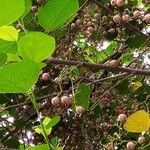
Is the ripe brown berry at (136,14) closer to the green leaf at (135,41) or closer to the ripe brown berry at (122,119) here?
the green leaf at (135,41)

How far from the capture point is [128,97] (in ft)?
5.48

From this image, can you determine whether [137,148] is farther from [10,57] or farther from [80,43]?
[80,43]

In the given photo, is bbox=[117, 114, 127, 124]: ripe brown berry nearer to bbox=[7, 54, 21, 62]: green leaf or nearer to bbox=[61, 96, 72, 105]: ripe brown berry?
bbox=[61, 96, 72, 105]: ripe brown berry

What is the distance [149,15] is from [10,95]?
2.36 ft

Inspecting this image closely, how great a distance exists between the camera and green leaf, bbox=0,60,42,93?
2.45ft

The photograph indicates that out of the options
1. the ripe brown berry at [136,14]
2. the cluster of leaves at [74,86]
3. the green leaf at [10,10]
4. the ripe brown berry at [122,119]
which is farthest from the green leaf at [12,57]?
the ripe brown berry at [136,14]

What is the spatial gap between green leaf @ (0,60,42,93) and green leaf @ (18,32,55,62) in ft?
0.11

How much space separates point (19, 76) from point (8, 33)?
16 cm

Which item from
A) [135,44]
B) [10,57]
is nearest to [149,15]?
[135,44]

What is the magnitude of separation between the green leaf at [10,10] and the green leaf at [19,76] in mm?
100

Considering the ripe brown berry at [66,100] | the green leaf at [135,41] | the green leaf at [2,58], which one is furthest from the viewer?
the green leaf at [135,41]

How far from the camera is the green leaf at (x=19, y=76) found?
75cm

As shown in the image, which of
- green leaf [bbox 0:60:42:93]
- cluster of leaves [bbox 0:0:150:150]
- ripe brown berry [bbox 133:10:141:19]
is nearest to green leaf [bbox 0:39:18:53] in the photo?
cluster of leaves [bbox 0:0:150:150]

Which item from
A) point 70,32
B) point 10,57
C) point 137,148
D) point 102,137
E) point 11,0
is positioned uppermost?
point 11,0
